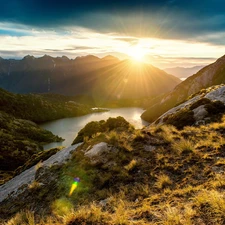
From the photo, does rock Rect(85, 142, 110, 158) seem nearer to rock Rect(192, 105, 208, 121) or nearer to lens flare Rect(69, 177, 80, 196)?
lens flare Rect(69, 177, 80, 196)

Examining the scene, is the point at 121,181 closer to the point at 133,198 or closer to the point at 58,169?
the point at 133,198

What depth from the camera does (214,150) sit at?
1653 centimetres

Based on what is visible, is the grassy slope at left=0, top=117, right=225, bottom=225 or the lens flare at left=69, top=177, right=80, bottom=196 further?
the lens flare at left=69, top=177, right=80, bottom=196

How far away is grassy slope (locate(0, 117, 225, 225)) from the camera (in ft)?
30.7

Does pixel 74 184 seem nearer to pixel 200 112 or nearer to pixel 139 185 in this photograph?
pixel 139 185

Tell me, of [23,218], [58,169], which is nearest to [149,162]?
[58,169]

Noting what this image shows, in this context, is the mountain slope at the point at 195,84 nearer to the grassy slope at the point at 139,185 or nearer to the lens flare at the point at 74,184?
the grassy slope at the point at 139,185

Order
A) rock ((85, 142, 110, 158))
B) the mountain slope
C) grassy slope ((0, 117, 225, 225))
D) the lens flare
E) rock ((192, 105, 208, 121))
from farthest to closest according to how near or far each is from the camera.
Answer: the mountain slope → rock ((192, 105, 208, 121)) → rock ((85, 142, 110, 158)) → the lens flare → grassy slope ((0, 117, 225, 225))

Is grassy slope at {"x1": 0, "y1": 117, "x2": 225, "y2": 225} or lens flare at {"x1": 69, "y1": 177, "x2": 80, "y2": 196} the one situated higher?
grassy slope at {"x1": 0, "y1": 117, "x2": 225, "y2": 225}

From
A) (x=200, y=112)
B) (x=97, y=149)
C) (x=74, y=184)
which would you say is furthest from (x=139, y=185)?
(x=200, y=112)

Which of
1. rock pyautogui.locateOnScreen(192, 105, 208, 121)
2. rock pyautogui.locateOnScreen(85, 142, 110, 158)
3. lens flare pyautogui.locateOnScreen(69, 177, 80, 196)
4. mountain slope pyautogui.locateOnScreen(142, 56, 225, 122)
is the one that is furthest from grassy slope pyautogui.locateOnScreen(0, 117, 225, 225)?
mountain slope pyautogui.locateOnScreen(142, 56, 225, 122)

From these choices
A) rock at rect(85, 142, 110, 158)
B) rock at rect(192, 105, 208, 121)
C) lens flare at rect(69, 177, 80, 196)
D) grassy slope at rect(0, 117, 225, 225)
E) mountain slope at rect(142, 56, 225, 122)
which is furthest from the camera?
mountain slope at rect(142, 56, 225, 122)

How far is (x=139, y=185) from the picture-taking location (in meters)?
14.3

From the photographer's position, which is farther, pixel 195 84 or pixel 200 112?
pixel 195 84
